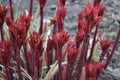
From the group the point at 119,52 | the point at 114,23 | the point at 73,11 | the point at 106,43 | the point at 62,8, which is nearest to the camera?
the point at 62,8

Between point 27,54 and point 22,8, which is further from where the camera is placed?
point 22,8

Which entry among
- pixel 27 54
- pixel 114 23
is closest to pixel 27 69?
pixel 27 54

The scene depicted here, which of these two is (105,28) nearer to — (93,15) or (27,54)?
(27,54)

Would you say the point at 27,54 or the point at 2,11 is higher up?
the point at 2,11

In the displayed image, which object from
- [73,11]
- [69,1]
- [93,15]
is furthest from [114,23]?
[93,15]

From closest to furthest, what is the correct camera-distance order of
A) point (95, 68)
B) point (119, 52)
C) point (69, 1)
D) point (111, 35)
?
1. point (95, 68)
2. point (119, 52)
3. point (111, 35)
4. point (69, 1)

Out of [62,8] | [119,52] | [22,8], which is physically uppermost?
[62,8]

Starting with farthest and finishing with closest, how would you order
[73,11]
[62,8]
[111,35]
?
1. [73,11]
2. [111,35]
3. [62,8]

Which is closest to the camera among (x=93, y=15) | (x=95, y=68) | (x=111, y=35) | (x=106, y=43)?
(x=93, y=15)

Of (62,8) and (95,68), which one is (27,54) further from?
(95,68)
